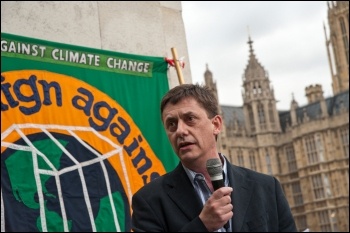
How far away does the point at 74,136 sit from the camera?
15.5 ft

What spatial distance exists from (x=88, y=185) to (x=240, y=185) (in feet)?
9.52

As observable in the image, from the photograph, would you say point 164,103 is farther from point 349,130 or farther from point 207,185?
point 349,130

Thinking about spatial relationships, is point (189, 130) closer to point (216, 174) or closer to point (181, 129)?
point (181, 129)

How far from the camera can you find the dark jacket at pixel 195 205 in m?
1.84

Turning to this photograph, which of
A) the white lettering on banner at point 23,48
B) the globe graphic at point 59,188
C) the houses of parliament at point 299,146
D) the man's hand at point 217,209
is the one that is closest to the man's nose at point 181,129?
the man's hand at point 217,209

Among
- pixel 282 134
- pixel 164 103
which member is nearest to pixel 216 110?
pixel 164 103

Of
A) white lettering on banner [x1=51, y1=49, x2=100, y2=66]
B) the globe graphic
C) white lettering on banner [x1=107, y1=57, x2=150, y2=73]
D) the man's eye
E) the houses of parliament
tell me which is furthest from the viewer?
the houses of parliament

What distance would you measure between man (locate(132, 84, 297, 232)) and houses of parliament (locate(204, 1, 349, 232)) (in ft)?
115

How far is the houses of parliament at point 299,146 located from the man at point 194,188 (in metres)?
34.9

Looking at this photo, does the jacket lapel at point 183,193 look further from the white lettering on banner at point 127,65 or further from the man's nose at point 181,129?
the white lettering on banner at point 127,65

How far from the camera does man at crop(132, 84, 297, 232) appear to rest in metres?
1.85

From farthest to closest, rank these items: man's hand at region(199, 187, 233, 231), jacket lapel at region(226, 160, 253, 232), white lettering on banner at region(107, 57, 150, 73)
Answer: white lettering on banner at region(107, 57, 150, 73)
jacket lapel at region(226, 160, 253, 232)
man's hand at region(199, 187, 233, 231)

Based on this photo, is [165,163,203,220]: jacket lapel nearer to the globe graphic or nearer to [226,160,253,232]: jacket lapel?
[226,160,253,232]: jacket lapel

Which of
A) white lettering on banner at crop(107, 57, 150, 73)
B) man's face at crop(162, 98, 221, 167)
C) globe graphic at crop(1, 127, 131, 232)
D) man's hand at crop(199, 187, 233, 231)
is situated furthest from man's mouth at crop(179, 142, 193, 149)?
white lettering on banner at crop(107, 57, 150, 73)
